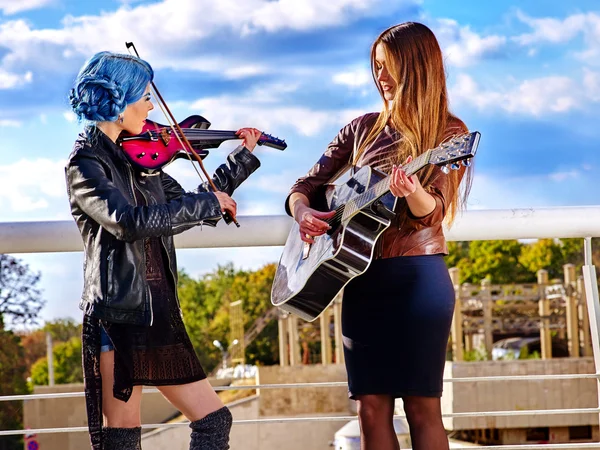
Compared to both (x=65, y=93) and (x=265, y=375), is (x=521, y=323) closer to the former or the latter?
(x=265, y=375)

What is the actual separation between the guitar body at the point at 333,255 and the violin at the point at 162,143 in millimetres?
348

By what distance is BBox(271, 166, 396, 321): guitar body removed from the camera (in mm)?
2113

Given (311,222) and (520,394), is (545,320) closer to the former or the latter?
(520,394)

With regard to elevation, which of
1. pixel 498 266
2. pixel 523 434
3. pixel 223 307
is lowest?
pixel 523 434

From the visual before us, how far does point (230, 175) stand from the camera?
7.49 feet

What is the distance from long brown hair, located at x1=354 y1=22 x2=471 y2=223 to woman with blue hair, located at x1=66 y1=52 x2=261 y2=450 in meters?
0.45

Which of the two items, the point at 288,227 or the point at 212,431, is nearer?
the point at 212,431

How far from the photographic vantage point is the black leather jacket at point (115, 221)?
196 centimetres

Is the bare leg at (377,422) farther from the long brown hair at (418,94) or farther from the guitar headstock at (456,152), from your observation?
the guitar headstock at (456,152)

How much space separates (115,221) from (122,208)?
Answer: 0.10ft

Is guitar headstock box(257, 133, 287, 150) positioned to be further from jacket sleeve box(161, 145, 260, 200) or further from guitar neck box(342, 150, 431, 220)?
guitar neck box(342, 150, 431, 220)

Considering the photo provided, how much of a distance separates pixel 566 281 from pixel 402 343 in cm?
2638

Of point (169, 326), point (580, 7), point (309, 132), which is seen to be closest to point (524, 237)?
point (169, 326)

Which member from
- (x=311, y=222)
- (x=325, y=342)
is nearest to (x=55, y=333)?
(x=325, y=342)
